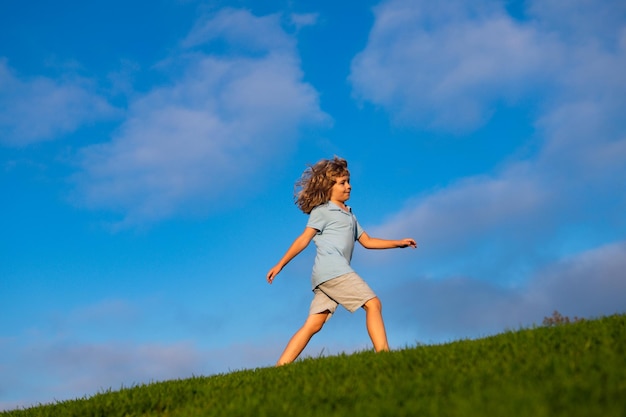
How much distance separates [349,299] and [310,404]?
10.4ft

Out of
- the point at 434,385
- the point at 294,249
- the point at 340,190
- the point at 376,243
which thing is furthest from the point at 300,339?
the point at 434,385

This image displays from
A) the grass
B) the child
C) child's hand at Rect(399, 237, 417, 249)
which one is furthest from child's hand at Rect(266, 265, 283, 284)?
child's hand at Rect(399, 237, 417, 249)

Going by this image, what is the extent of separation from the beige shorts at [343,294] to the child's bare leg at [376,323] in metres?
0.09

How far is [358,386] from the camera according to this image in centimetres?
675

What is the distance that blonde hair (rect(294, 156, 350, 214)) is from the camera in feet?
33.8

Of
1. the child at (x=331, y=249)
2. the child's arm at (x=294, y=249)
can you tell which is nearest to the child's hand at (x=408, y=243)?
the child at (x=331, y=249)

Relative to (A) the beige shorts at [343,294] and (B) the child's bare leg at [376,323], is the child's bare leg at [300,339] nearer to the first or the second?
(A) the beige shorts at [343,294]

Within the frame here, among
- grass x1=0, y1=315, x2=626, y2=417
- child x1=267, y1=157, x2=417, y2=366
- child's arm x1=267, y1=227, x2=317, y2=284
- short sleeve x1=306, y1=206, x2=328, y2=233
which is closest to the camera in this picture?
grass x1=0, y1=315, x2=626, y2=417

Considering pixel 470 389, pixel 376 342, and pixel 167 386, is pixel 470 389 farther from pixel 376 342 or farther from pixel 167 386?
pixel 167 386

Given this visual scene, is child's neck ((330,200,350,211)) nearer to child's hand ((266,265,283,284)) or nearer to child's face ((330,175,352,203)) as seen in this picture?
child's face ((330,175,352,203))

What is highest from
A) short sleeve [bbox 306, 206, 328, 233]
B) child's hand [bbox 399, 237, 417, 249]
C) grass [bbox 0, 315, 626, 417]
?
short sleeve [bbox 306, 206, 328, 233]

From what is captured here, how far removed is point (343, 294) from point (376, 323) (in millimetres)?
621

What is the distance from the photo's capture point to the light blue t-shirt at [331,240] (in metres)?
9.62

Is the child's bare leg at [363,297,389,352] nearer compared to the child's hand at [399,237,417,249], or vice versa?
the child's bare leg at [363,297,389,352]
